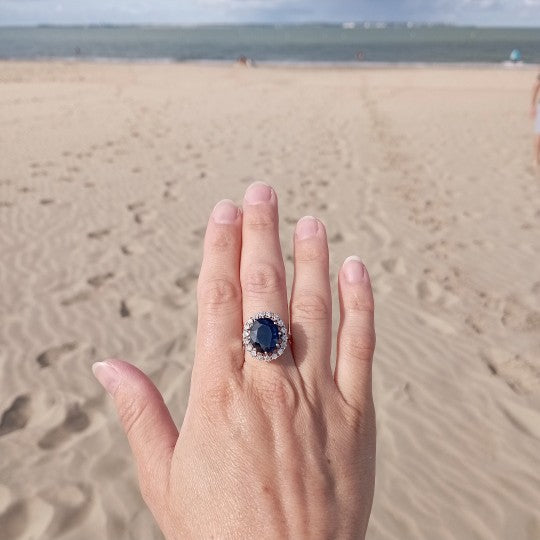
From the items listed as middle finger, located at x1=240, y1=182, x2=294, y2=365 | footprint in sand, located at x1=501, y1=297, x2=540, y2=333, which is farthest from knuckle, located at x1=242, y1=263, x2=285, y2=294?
footprint in sand, located at x1=501, y1=297, x2=540, y2=333

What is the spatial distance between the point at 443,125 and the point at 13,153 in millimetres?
8055

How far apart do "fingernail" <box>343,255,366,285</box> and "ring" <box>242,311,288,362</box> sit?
0.79ft

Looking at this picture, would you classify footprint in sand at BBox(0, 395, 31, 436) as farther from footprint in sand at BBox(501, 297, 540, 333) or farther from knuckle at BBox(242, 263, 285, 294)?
footprint in sand at BBox(501, 297, 540, 333)

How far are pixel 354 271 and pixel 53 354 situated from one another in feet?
7.73

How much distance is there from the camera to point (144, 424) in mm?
1211

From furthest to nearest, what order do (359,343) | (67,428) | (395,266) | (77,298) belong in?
Result: (395,266)
(77,298)
(67,428)
(359,343)

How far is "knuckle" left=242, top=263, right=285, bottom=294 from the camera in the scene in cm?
127

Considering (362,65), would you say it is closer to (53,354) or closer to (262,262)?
(53,354)

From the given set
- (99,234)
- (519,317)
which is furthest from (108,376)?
(99,234)

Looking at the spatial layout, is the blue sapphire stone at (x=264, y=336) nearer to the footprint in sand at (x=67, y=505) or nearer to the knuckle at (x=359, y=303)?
the knuckle at (x=359, y=303)

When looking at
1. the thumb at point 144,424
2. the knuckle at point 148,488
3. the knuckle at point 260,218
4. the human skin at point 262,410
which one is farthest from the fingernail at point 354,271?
the knuckle at point 148,488

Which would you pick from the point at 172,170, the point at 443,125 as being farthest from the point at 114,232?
the point at 443,125

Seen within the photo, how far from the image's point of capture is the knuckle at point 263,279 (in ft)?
4.16

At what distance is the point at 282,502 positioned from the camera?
1.04 m
